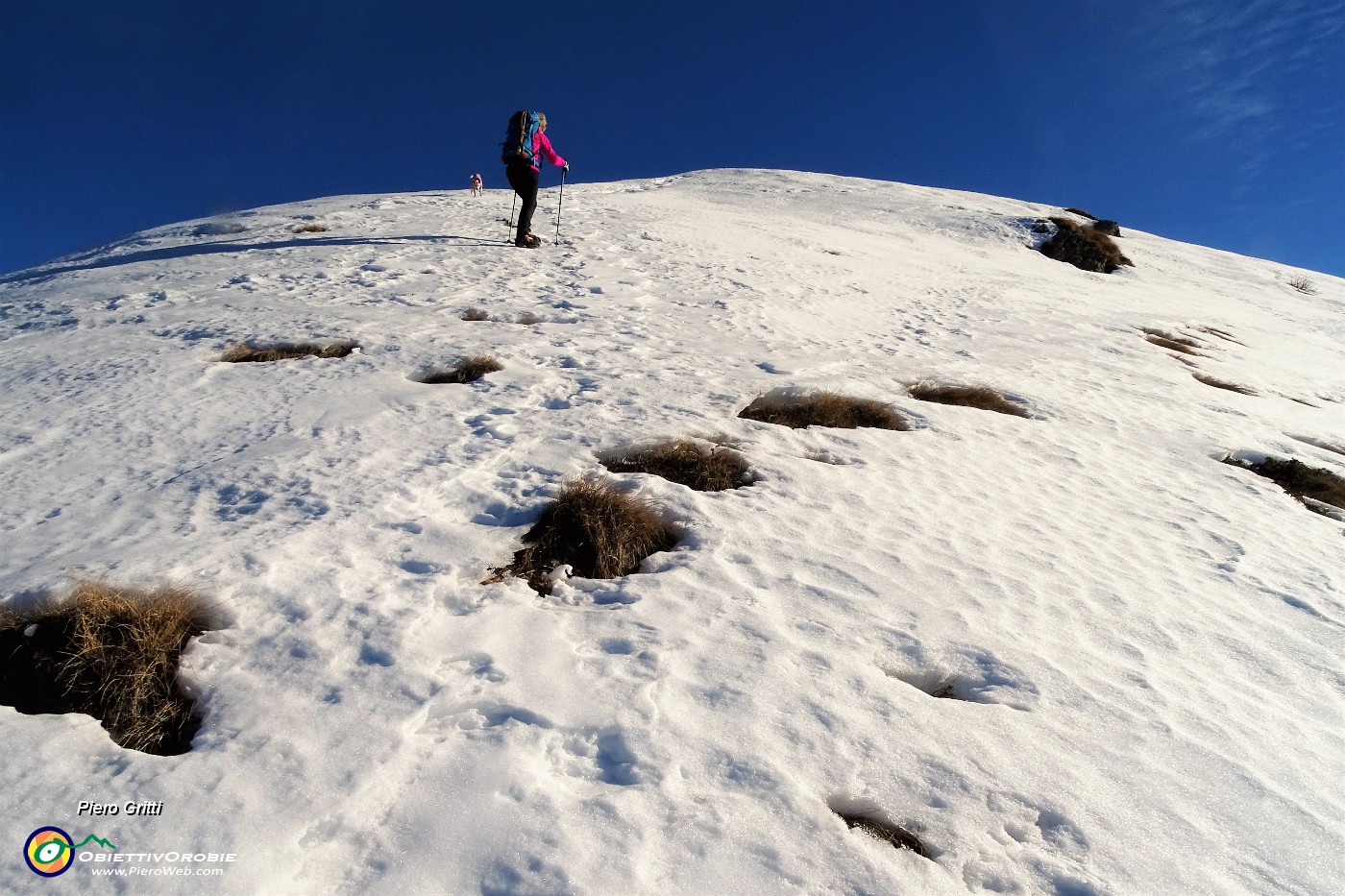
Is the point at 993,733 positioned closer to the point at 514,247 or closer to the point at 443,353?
the point at 443,353

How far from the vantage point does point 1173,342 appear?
1389cm

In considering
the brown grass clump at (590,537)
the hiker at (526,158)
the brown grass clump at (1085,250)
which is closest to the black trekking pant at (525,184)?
the hiker at (526,158)

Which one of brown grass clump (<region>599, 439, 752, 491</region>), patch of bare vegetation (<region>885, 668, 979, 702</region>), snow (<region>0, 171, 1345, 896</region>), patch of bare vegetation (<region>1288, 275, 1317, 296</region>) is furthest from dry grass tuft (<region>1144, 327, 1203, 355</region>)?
patch of bare vegetation (<region>1288, 275, 1317, 296</region>)

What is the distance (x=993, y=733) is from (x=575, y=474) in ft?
11.4

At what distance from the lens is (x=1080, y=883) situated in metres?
2.69

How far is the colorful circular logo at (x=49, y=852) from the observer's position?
2.31 m

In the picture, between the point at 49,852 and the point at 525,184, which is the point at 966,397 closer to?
the point at 49,852

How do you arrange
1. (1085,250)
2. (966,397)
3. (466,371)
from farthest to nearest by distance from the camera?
(1085,250) → (966,397) → (466,371)

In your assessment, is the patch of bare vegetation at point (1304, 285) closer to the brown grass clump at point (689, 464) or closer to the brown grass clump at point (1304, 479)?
the brown grass clump at point (1304, 479)

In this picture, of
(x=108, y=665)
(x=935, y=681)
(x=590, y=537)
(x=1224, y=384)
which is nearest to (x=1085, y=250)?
(x=1224, y=384)

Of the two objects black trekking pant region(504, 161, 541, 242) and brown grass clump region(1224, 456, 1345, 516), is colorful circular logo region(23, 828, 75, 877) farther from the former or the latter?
black trekking pant region(504, 161, 541, 242)

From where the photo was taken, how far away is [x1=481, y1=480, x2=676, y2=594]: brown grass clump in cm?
449

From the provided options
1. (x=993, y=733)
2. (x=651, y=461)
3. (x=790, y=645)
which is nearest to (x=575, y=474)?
(x=651, y=461)

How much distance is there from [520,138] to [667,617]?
484 inches
